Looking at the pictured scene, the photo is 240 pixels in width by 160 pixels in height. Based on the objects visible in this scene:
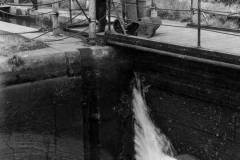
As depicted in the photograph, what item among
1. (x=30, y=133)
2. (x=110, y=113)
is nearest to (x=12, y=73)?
(x=30, y=133)

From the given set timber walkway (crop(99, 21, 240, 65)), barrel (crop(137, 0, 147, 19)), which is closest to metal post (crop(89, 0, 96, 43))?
timber walkway (crop(99, 21, 240, 65))

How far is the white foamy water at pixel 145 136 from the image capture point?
6.88 meters

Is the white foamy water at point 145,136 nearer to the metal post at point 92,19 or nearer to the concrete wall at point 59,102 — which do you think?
the concrete wall at point 59,102

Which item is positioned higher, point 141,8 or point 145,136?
point 141,8

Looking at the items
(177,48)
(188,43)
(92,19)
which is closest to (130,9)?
(92,19)

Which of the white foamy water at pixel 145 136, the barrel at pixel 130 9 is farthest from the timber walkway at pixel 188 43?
the white foamy water at pixel 145 136

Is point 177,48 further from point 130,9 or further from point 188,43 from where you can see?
point 130,9

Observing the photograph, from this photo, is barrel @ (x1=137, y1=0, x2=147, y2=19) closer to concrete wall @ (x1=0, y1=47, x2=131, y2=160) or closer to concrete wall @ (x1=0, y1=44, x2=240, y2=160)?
concrete wall @ (x1=0, y1=44, x2=240, y2=160)

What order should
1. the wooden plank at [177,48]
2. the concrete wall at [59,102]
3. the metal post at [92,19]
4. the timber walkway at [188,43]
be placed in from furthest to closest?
the metal post at [92,19], the concrete wall at [59,102], the timber walkway at [188,43], the wooden plank at [177,48]

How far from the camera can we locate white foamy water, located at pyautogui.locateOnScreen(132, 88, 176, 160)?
6.88m

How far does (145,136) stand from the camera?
7.03 metres

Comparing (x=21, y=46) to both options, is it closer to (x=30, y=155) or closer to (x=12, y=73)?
(x=12, y=73)

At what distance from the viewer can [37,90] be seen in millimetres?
5957

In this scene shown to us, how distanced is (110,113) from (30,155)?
5.34ft
